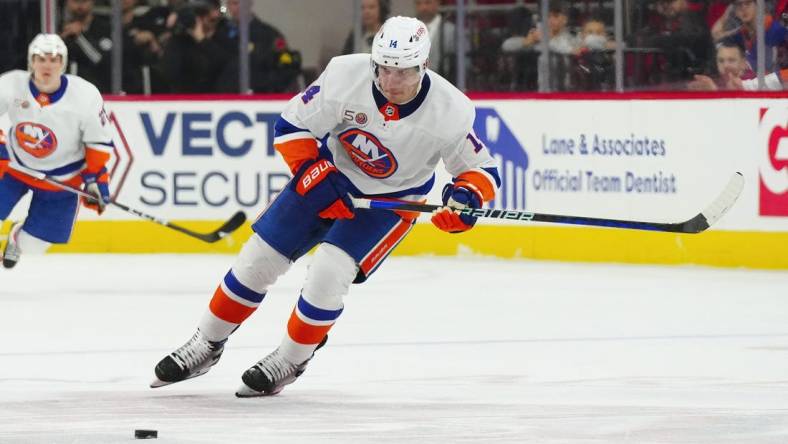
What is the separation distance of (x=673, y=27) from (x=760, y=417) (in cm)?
481

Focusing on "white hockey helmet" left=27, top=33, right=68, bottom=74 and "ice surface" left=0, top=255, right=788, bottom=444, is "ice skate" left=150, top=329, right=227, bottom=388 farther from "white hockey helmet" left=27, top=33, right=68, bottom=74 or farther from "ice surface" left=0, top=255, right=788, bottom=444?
"white hockey helmet" left=27, top=33, right=68, bottom=74

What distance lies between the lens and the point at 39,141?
25.7ft

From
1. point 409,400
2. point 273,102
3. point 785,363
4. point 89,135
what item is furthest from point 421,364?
point 273,102

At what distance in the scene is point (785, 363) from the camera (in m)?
5.56

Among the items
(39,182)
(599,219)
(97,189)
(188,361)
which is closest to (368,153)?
(599,219)

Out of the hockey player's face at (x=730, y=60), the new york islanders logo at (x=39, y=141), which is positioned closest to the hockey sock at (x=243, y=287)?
the new york islanders logo at (x=39, y=141)

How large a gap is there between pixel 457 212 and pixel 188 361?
2.84ft

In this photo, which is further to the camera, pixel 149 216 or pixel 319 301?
pixel 149 216

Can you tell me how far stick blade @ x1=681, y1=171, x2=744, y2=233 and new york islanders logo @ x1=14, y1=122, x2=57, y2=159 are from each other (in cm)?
361

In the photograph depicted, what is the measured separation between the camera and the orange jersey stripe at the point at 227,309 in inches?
193

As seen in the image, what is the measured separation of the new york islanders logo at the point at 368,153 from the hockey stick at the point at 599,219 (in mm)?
93

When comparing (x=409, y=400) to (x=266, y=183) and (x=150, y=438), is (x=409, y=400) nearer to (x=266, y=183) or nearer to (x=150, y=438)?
(x=150, y=438)

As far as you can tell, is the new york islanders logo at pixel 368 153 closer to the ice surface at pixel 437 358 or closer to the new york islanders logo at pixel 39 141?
the ice surface at pixel 437 358

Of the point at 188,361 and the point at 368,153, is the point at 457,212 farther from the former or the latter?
the point at 188,361
